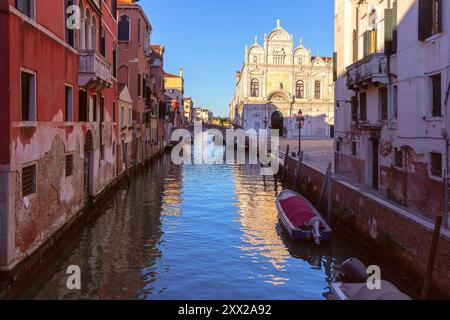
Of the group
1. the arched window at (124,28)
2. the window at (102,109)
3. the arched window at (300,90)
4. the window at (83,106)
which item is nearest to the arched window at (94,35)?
the window at (102,109)

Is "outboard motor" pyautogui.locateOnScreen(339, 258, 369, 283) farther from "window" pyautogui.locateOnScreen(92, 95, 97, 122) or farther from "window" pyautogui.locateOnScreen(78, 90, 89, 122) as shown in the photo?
"window" pyautogui.locateOnScreen(92, 95, 97, 122)

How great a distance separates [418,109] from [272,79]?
1850 inches

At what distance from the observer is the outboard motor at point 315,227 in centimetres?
1112

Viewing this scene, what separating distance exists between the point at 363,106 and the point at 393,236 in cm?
780

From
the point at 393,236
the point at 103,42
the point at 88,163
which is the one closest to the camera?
the point at 393,236

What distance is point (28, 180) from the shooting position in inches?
326

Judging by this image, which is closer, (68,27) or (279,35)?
(68,27)

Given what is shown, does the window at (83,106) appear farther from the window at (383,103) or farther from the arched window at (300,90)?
the arched window at (300,90)

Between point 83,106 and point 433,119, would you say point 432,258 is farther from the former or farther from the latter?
point 83,106

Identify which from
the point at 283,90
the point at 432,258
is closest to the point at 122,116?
the point at 432,258

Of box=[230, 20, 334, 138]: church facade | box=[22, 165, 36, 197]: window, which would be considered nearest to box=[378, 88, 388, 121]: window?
box=[22, 165, 36, 197]: window

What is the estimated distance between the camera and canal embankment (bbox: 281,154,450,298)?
734cm

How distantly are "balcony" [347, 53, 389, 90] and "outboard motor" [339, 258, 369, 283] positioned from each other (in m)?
7.45

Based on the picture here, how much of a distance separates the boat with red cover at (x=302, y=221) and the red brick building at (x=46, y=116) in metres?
5.69
